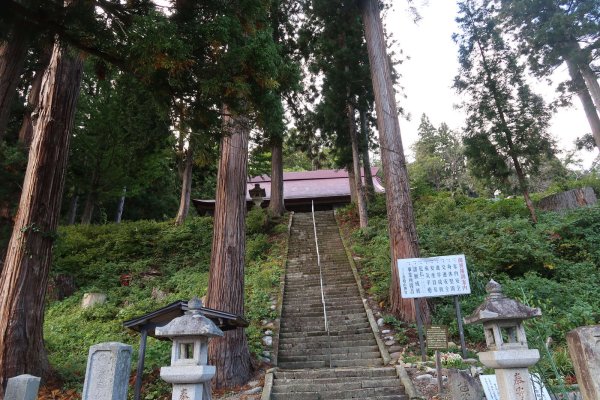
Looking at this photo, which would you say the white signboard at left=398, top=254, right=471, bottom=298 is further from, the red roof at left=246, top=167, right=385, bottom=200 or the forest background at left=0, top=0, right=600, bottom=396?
the red roof at left=246, top=167, right=385, bottom=200

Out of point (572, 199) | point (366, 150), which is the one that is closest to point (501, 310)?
point (366, 150)

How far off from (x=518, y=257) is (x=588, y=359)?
6887 millimetres

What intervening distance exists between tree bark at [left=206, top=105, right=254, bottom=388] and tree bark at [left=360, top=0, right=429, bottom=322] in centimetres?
324

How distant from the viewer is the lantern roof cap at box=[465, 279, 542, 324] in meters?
3.71

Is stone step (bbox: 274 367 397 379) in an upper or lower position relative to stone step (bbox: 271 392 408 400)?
upper

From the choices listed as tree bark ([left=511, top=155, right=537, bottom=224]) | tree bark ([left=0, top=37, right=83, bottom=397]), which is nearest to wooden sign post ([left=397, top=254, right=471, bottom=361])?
tree bark ([left=0, top=37, right=83, bottom=397])

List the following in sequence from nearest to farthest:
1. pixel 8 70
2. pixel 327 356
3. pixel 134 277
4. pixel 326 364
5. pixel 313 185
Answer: pixel 8 70 → pixel 326 364 → pixel 327 356 → pixel 134 277 → pixel 313 185

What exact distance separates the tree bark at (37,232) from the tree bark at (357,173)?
9.20 metres

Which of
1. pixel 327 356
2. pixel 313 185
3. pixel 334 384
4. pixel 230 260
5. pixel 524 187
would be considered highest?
pixel 313 185

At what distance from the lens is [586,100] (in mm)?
12719

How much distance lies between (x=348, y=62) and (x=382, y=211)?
227 inches

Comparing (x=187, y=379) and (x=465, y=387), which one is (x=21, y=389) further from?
(x=465, y=387)

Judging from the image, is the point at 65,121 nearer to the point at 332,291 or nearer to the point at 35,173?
the point at 35,173

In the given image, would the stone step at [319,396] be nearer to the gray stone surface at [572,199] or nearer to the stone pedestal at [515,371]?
the stone pedestal at [515,371]
